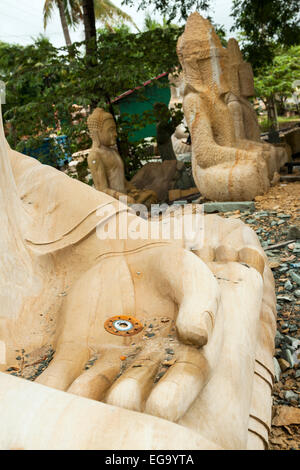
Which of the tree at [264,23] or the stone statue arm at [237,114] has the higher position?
the tree at [264,23]

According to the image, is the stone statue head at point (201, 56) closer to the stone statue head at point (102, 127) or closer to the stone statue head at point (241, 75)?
the stone statue head at point (241, 75)

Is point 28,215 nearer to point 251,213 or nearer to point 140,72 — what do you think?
point 251,213

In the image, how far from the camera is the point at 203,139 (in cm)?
541

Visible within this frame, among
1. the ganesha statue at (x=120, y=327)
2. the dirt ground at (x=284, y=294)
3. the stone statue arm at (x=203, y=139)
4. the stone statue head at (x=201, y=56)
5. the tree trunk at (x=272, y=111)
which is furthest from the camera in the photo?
the tree trunk at (x=272, y=111)

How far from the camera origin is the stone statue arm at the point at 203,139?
5.33 meters

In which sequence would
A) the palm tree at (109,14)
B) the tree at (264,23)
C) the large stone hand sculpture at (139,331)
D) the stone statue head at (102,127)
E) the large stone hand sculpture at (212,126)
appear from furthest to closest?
the palm tree at (109,14) < the tree at (264,23) < the stone statue head at (102,127) < the large stone hand sculpture at (212,126) < the large stone hand sculpture at (139,331)

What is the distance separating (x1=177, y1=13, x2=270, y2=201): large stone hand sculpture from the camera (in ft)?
17.1

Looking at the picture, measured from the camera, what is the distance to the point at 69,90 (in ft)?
21.6

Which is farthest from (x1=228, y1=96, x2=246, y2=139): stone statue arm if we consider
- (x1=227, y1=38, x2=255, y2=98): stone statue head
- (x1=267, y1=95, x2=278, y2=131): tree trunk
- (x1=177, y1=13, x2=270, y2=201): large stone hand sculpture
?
(x1=267, y1=95, x2=278, y2=131): tree trunk

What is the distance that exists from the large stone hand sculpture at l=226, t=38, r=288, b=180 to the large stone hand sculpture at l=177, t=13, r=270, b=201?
0.96ft

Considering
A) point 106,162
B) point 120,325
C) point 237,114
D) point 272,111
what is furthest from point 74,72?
point 272,111

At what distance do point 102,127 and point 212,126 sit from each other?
166cm

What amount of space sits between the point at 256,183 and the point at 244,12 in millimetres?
3993

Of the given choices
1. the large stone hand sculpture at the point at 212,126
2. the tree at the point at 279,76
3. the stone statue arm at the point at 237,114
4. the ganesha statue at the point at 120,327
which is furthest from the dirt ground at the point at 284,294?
the tree at the point at 279,76
